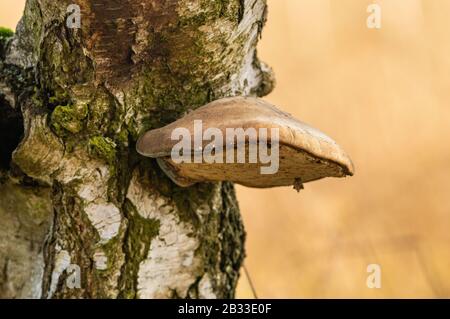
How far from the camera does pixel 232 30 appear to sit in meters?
2.15

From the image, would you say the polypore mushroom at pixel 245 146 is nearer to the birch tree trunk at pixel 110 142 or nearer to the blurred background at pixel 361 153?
the birch tree trunk at pixel 110 142

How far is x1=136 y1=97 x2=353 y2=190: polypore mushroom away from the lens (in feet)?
5.46

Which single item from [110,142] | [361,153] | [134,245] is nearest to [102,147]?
[110,142]

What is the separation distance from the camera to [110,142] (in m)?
2.13

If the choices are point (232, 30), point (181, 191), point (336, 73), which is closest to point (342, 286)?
point (336, 73)

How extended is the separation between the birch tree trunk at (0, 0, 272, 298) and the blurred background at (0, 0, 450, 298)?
2043 millimetres

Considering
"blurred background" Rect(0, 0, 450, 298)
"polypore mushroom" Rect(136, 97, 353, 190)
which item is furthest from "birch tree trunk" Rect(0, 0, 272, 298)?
"blurred background" Rect(0, 0, 450, 298)

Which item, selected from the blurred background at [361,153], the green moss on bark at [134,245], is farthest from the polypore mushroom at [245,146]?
the blurred background at [361,153]

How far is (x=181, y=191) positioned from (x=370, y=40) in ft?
9.54

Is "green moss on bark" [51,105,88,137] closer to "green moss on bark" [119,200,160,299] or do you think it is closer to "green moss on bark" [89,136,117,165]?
"green moss on bark" [89,136,117,165]

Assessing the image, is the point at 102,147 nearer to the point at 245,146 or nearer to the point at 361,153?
the point at 245,146

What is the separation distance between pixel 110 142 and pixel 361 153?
290 centimetres

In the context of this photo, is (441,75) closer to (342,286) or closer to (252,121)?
(342,286)

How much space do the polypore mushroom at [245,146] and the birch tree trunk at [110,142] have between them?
0.20 metres
